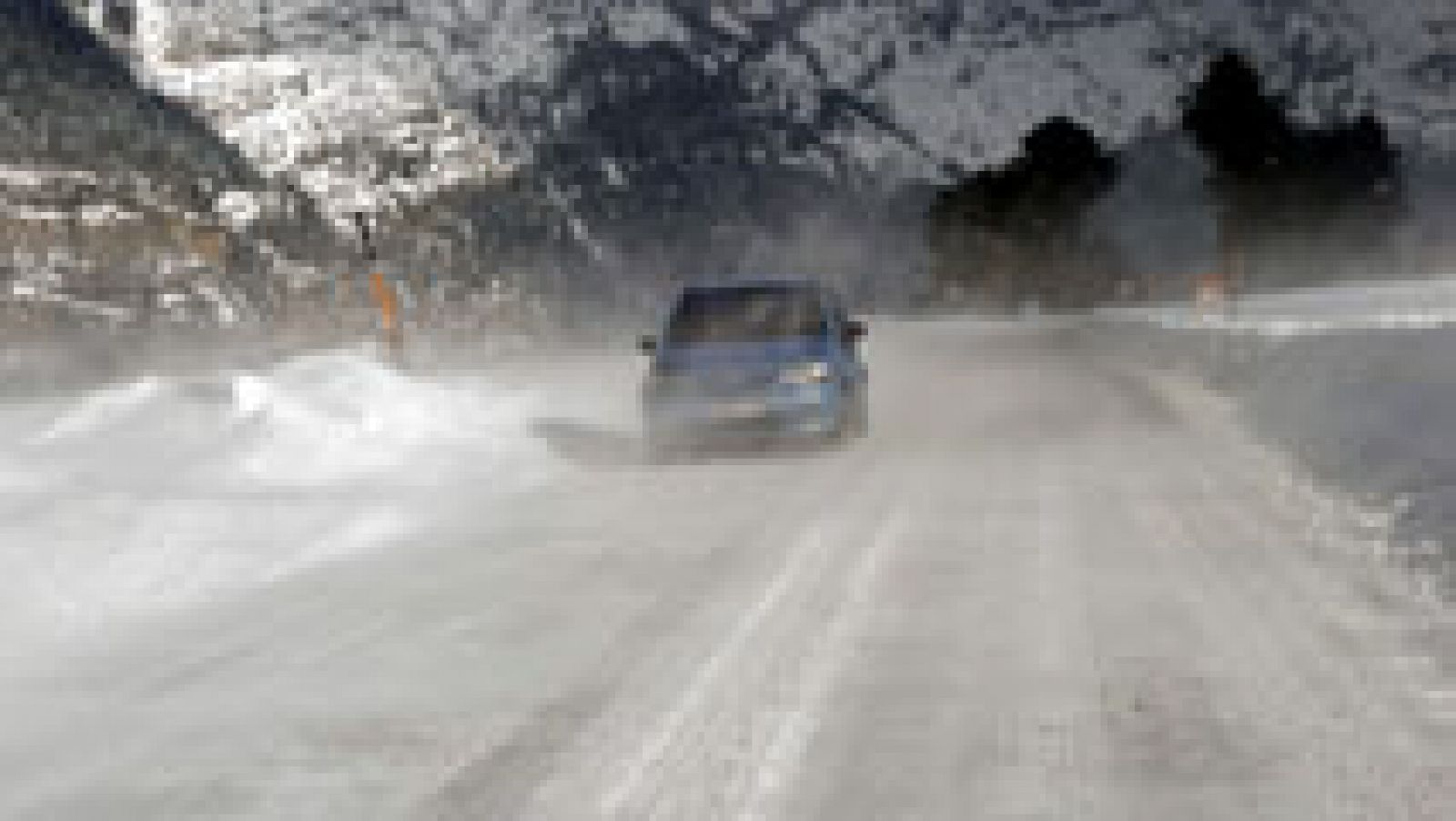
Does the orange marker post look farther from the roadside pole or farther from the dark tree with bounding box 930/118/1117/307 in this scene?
the dark tree with bounding box 930/118/1117/307

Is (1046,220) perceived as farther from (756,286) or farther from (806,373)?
(806,373)

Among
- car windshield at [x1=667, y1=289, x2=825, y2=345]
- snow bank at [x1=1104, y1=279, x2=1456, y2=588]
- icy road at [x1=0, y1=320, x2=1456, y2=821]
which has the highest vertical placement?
car windshield at [x1=667, y1=289, x2=825, y2=345]

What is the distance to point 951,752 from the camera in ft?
16.2

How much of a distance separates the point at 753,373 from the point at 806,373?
478 mm

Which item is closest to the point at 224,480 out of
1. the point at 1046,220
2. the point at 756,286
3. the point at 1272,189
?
the point at 756,286

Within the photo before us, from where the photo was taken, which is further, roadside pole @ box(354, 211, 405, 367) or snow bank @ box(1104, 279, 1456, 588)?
roadside pole @ box(354, 211, 405, 367)

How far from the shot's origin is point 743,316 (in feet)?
53.2

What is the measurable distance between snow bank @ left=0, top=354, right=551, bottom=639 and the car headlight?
7.62 ft

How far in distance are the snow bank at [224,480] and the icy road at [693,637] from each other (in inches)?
1.6

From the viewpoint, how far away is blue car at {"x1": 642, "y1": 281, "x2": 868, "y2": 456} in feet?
48.3

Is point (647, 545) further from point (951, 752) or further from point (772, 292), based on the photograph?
point (772, 292)

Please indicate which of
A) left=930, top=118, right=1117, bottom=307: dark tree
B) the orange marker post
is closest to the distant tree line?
left=930, top=118, right=1117, bottom=307: dark tree

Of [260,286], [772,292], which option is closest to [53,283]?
[260,286]

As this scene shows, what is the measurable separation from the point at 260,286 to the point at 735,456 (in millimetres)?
143953
